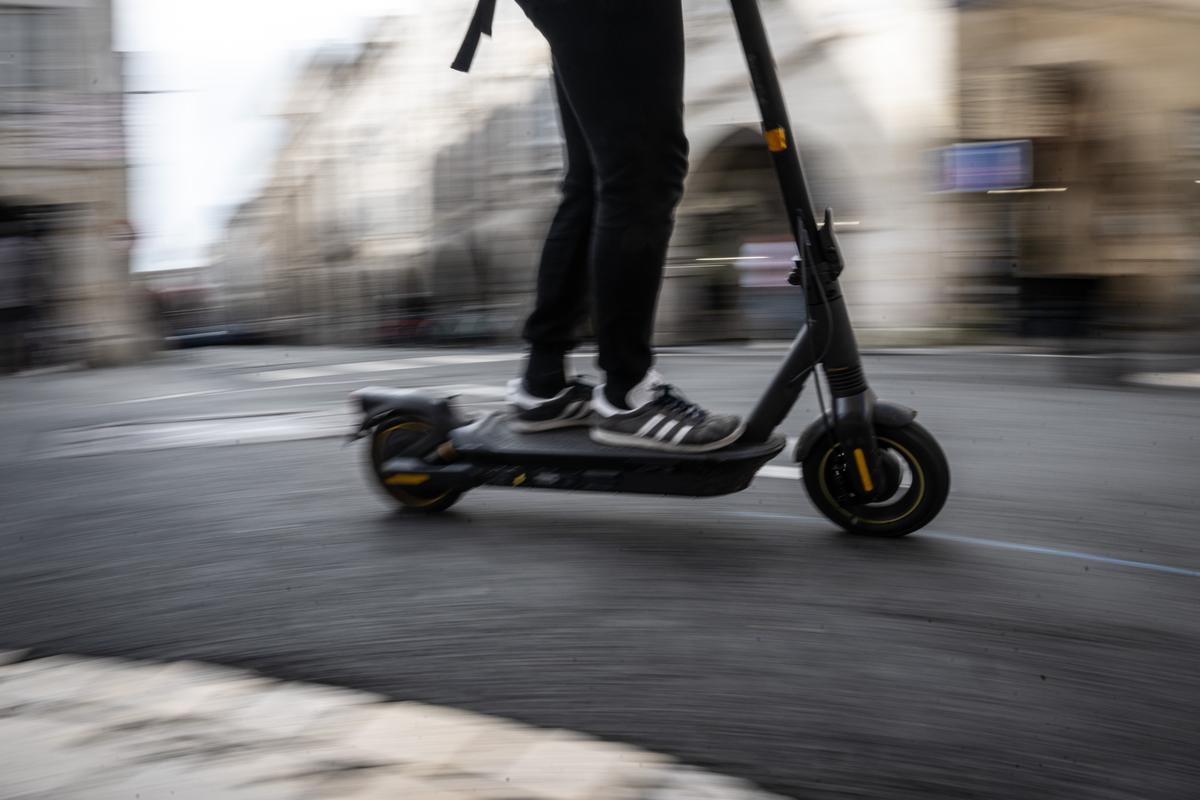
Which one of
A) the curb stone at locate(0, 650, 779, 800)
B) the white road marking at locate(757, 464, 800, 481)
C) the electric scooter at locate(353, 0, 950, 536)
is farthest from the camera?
the white road marking at locate(757, 464, 800, 481)

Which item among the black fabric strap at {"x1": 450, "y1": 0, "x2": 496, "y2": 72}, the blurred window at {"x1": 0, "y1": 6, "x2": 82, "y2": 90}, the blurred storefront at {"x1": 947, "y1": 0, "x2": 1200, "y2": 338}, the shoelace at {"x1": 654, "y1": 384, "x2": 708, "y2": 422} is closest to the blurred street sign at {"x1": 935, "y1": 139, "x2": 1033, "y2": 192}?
the blurred storefront at {"x1": 947, "y1": 0, "x2": 1200, "y2": 338}

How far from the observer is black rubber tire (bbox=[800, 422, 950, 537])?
262 centimetres

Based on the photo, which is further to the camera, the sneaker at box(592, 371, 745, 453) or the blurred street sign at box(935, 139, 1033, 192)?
the blurred street sign at box(935, 139, 1033, 192)

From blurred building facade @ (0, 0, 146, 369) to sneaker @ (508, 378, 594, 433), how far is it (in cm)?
1670

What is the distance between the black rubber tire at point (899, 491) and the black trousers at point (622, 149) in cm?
42

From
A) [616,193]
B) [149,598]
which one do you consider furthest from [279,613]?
[616,193]

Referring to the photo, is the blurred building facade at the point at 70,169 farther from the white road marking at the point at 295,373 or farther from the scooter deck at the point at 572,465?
the scooter deck at the point at 572,465

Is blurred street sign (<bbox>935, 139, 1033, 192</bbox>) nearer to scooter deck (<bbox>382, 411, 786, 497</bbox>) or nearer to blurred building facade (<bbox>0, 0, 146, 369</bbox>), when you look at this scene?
blurred building facade (<bbox>0, 0, 146, 369</bbox>)

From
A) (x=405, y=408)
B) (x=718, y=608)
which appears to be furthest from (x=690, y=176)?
(x=718, y=608)

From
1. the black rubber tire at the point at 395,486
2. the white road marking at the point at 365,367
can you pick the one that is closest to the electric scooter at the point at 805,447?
the black rubber tire at the point at 395,486

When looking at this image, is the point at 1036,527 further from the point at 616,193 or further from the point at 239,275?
the point at 239,275

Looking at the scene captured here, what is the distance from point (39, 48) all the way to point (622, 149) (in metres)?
18.4

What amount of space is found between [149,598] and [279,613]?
315mm

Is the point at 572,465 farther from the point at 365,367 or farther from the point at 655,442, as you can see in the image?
the point at 365,367
